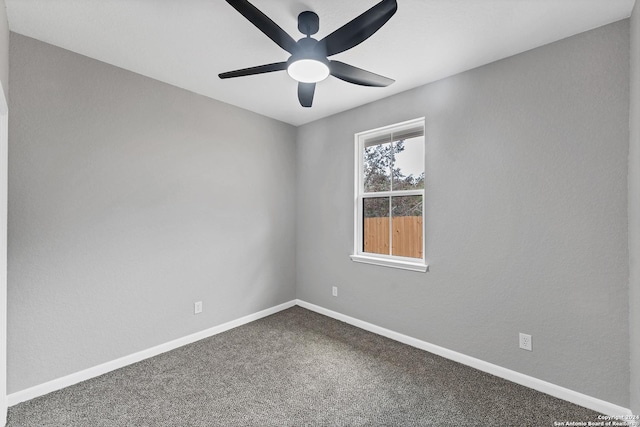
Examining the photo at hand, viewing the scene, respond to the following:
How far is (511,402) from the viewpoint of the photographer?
201 cm

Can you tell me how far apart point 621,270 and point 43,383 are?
4004 mm

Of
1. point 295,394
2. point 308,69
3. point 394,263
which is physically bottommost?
point 295,394

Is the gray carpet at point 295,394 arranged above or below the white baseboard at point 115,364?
below

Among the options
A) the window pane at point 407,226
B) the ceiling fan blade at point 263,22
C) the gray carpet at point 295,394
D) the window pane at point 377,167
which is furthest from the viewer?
the window pane at point 377,167

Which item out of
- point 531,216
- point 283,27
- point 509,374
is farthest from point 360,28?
point 509,374

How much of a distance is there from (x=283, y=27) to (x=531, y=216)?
2.24 metres

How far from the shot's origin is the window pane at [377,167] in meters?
3.20

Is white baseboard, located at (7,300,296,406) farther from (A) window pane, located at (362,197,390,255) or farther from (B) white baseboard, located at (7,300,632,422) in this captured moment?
(A) window pane, located at (362,197,390,255)

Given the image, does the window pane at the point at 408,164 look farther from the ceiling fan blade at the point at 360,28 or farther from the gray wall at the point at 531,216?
the ceiling fan blade at the point at 360,28

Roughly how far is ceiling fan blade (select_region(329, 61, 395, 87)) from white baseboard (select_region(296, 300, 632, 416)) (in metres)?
2.34

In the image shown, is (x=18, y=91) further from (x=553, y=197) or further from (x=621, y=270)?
(x=621, y=270)

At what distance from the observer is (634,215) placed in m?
1.75

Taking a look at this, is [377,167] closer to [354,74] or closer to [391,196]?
[391,196]

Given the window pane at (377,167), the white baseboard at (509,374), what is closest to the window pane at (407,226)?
the window pane at (377,167)
